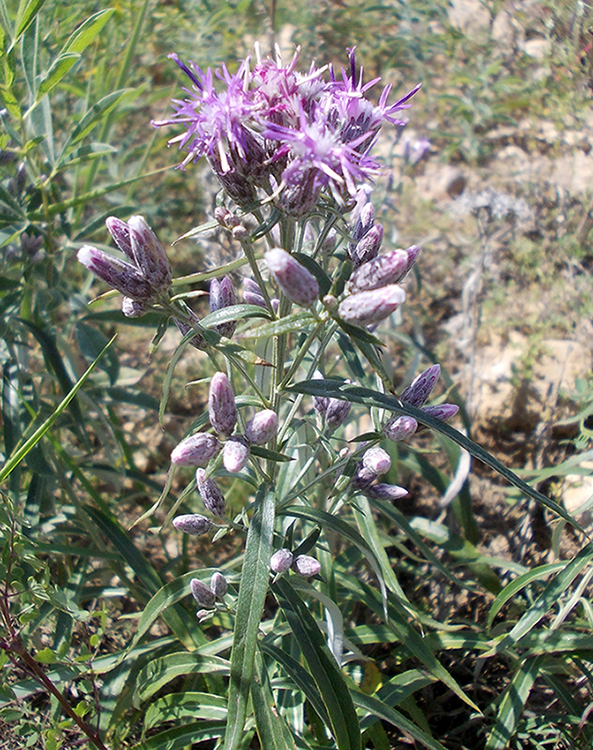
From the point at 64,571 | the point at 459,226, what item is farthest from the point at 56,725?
the point at 459,226

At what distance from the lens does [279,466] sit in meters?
1.93

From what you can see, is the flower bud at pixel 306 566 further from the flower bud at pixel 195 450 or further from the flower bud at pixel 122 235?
the flower bud at pixel 122 235

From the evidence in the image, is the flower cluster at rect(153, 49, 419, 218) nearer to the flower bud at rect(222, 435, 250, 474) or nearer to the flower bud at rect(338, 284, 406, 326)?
the flower bud at rect(338, 284, 406, 326)

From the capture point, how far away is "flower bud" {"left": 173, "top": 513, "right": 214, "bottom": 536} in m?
1.55

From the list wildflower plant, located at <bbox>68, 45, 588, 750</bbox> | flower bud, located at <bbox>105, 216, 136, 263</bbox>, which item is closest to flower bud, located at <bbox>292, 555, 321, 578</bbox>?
wildflower plant, located at <bbox>68, 45, 588, 750</bbox>

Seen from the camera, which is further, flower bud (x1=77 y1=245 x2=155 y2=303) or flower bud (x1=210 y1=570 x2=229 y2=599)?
flower bud (x1=210 y1=570 x2=229 y2=599)

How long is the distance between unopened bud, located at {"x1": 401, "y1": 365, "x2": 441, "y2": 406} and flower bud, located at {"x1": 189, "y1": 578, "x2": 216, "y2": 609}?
0.72 m

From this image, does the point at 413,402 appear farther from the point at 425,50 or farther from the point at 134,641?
the point at 425,50

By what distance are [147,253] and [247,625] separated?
82 cm

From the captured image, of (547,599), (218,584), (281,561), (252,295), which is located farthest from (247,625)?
(547,599)

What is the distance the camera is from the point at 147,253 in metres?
1.28

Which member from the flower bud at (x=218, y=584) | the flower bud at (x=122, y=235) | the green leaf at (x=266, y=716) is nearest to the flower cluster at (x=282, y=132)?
the flower bud at (x=122, y=235)

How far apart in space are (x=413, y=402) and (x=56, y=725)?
4.41 ft

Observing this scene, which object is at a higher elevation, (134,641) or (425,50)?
(425,50)
